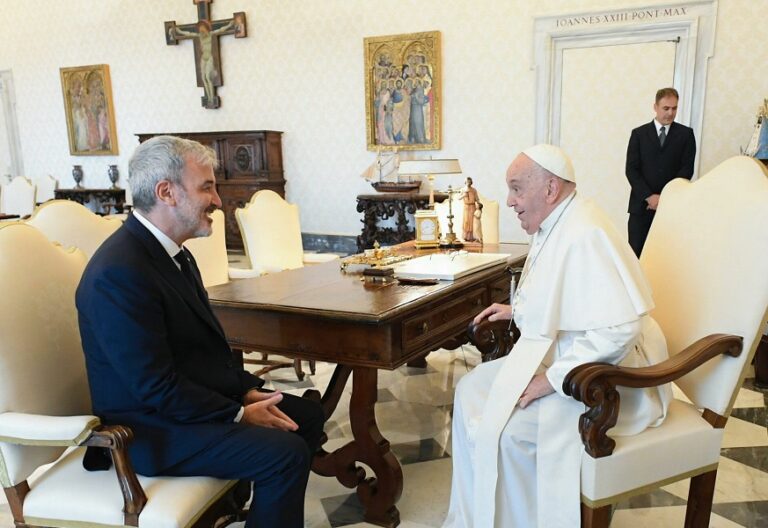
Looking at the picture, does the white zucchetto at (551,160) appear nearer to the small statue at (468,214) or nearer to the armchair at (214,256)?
the small statue at (468,214)

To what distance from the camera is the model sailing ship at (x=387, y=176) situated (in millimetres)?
7594

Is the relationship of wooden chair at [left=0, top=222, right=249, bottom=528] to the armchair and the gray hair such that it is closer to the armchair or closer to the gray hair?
the gray hair

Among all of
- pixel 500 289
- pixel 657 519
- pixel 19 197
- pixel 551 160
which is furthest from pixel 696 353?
pixel 19 197

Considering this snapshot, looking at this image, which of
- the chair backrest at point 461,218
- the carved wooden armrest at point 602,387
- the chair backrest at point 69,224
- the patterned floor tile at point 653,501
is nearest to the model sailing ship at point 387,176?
the chair backrest at point 461,218

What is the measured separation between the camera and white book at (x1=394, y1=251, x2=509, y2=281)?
267cm

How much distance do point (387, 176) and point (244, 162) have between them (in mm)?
2092

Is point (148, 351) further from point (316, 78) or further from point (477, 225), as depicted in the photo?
point (316, 78)

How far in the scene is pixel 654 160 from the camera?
5496 millimetres

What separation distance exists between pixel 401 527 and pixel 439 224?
6.17 ft

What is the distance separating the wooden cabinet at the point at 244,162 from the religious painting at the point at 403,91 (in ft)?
4.78

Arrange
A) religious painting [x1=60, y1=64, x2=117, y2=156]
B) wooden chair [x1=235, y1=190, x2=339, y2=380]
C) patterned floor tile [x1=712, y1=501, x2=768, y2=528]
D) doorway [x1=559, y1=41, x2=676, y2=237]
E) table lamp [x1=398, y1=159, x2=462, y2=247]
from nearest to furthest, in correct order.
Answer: patterned floor tile [x1=712, y1=501, x2=768, y2=528]
table lamp [x1=398, y1=159, x2=462, y2=247]
wooden chair [x1=235, y1=190, x2=339, y2=380]
doorway [x1=559, y1=41, x2=676, y2=237]
religious painting [x1=60, y1=64, x2=117, y2=156]

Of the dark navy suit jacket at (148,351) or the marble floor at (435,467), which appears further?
the marble floor at (435,467)

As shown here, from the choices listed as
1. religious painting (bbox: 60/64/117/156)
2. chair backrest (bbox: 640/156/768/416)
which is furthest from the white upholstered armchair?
religious painting (bbox: 60/64/117/156)

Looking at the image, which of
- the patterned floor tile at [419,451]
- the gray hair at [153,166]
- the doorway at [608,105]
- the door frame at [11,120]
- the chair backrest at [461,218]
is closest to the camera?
the gray hair at [153,166]
